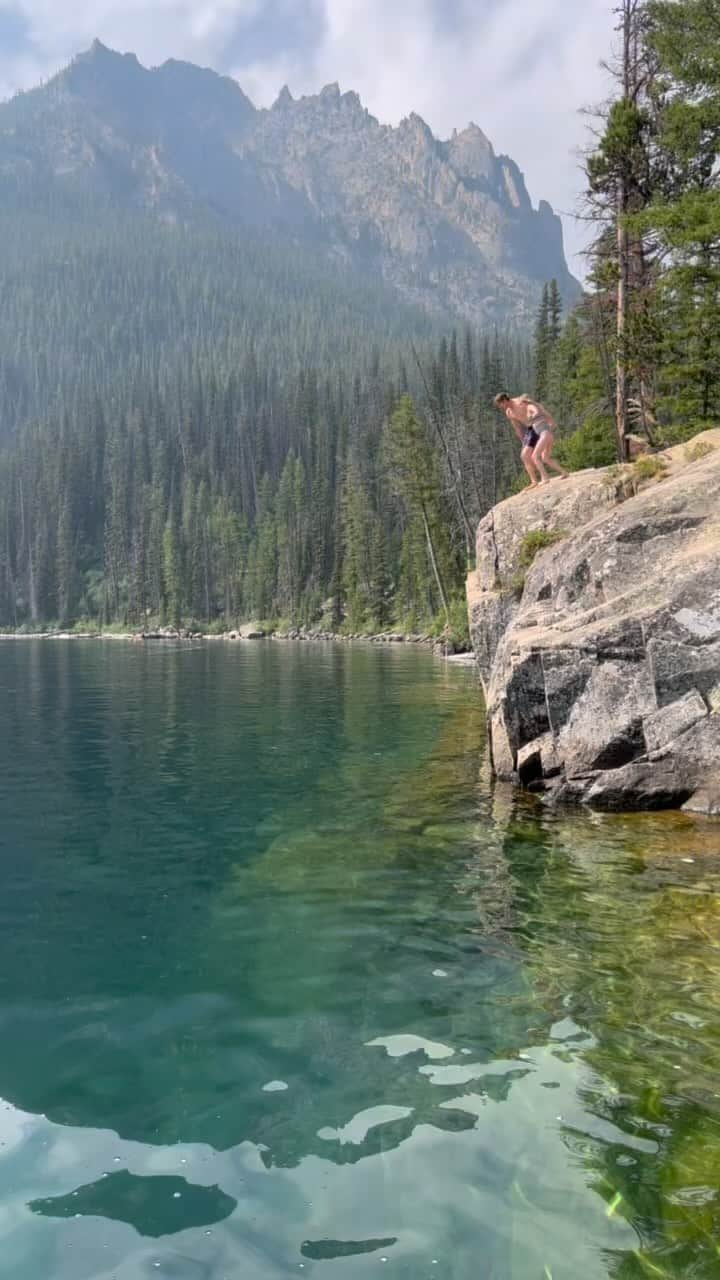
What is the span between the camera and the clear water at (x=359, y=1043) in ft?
12.9

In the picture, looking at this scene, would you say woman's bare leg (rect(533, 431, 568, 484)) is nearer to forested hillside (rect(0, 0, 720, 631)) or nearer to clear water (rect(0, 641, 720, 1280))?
forested hillside (rect(0, 0, 720, 631))

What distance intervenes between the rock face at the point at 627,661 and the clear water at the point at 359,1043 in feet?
2.88

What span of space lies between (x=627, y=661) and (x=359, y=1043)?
7.70 meters

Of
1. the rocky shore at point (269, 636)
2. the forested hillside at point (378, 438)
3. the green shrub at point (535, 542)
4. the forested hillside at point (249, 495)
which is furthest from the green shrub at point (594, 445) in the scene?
the forested hillside at point (249, 495)

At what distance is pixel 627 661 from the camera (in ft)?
39.5

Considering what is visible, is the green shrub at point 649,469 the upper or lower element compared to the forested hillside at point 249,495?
lower

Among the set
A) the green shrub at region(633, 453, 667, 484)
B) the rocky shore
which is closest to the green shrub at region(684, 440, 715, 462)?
the green shrub at region(633, 453, 667, 484)

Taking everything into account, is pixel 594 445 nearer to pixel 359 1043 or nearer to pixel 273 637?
pixel 359 1043

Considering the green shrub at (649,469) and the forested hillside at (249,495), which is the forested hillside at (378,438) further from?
the green shrub at (649,469)

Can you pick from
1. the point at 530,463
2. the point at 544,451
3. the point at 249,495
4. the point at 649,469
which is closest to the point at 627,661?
the point at 649,469

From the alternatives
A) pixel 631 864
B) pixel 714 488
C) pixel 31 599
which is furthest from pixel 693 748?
pixel 31 599

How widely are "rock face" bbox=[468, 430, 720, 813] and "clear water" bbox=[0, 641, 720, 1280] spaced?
2.88 feet

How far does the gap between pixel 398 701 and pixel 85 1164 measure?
77.9ft

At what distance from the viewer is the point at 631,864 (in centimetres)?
945
